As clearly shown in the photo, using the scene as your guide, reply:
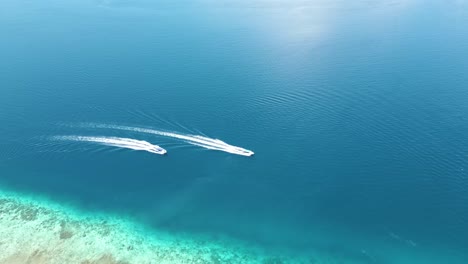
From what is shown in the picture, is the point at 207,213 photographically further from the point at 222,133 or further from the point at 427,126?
the point at 427,126

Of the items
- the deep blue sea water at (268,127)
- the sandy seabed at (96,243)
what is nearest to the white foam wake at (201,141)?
the deep blue sea water at (268,127)

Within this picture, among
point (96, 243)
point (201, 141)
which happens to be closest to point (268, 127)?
point (201, 141)

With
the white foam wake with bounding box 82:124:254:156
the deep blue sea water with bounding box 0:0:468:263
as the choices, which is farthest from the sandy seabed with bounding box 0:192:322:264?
the white foam wake with bounding box 82:124:254:156

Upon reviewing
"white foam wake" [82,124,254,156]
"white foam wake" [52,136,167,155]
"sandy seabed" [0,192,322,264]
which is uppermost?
"white foam wake" [82,124,254,156]

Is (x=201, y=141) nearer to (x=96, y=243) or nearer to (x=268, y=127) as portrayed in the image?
(x=268, y=127)

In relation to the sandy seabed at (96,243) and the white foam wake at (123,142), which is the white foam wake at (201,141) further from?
the sandy seabed at (96,243)

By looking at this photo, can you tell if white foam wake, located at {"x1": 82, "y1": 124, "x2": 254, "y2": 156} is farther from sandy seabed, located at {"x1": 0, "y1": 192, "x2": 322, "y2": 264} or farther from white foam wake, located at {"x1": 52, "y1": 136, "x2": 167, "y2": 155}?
sandy seabed, located at {"x1": 0, "y1": 192, "x2": 322, "y2": 264}
